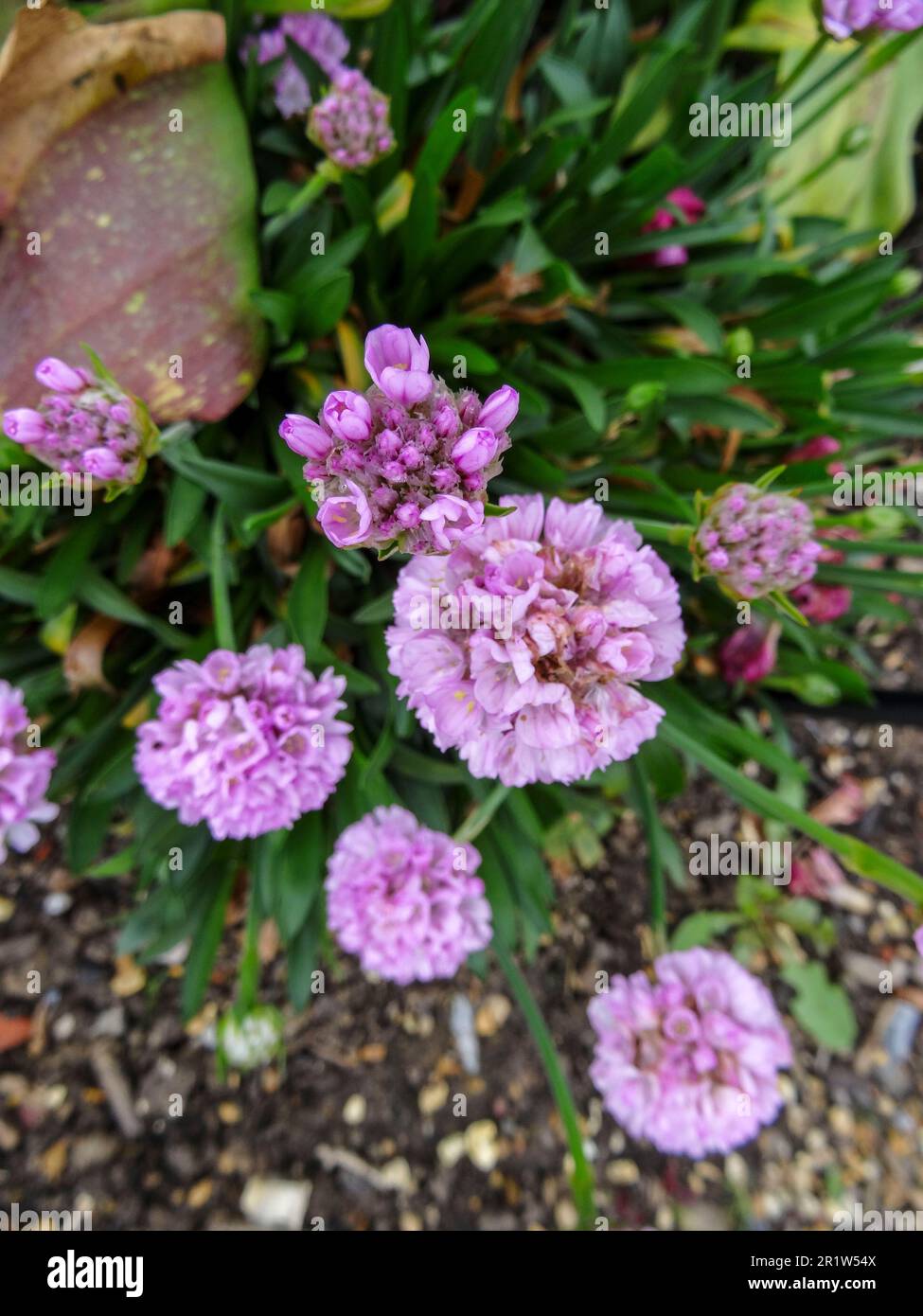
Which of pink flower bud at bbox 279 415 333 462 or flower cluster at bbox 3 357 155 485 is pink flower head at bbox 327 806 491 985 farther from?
pink flower bud at bbox 279 415 333 462

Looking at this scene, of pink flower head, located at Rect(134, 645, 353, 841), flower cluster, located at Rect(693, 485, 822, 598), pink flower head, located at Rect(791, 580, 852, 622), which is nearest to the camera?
flower cluster, located at Rect(693, 485, 822, 598)

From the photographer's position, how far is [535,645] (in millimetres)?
954

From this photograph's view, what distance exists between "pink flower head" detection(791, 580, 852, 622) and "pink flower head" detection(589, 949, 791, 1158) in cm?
78

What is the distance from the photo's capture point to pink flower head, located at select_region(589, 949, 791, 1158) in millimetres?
1581

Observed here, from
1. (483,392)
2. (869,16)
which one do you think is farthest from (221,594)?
(869,16)

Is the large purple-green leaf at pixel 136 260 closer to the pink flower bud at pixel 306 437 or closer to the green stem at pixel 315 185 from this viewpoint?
the green stem at pixel 315 185

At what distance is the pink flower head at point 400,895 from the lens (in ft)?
5.05

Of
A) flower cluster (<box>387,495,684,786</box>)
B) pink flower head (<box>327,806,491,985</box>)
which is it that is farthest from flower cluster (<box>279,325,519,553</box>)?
pink flower head (<box>327,806,491,985</box>)

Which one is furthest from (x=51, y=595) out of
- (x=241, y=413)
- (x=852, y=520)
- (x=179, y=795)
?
(x=852, y=520)

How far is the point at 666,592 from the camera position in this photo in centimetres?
105

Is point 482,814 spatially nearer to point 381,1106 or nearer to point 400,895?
point 400,895

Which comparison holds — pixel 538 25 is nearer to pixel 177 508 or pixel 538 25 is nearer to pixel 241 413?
pixel 241 413

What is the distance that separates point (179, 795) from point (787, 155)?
7.55 ft

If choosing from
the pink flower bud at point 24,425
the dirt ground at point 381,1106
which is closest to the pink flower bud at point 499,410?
the pink flower bud at point 24,425
